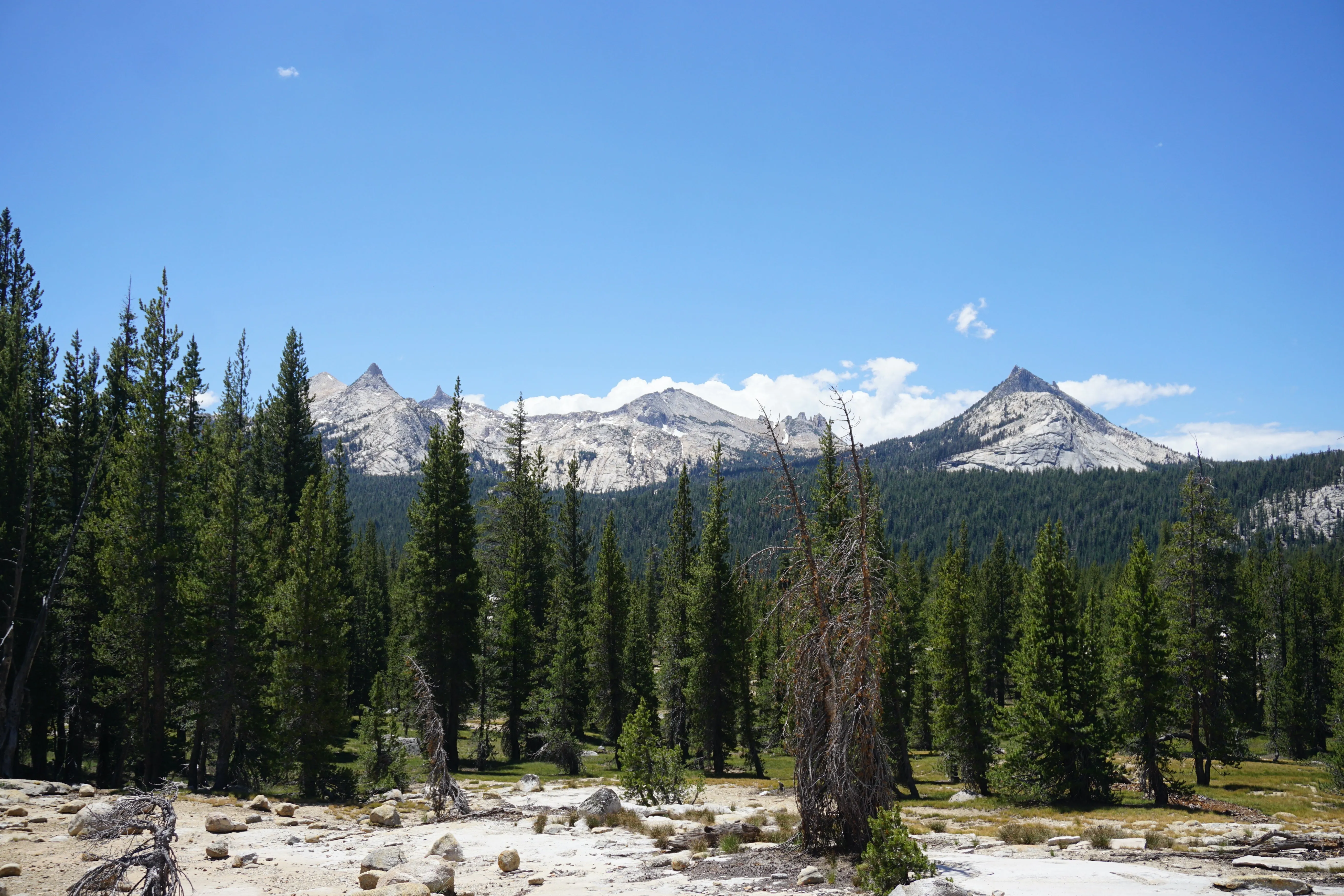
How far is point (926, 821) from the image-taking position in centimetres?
2164

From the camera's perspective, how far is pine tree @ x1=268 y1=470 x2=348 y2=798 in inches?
955

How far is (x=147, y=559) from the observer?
2359cm

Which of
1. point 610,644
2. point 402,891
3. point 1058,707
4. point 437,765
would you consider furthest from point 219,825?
point 1058,707

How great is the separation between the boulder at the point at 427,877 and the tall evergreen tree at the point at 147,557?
1543cm

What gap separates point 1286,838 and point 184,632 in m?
30.3

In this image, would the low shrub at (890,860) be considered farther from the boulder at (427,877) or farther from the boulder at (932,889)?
the boulder at (427,877)

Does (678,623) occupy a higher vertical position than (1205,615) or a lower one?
lower

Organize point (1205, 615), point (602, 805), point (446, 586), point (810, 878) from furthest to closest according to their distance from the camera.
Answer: point (446, 586) < point (1205, 615) < point (602, 805) < point (810, 878)

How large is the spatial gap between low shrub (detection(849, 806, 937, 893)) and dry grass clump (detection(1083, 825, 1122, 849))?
591 cm

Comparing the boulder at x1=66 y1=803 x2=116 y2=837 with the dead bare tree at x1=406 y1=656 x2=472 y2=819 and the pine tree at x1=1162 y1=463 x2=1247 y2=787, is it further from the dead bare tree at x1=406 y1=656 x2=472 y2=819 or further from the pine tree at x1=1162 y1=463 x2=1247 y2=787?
the pine tree at x1=1162 y1=463 x2=1247 y2=787

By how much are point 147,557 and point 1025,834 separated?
26.5m

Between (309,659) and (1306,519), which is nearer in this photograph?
(309,659)

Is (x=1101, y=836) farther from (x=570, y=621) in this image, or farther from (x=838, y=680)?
(x=570, y=621)

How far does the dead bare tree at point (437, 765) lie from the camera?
66.3 feet
